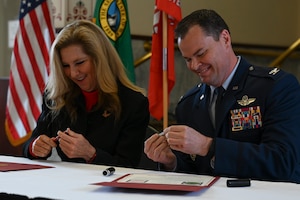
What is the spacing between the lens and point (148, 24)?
13.9ft

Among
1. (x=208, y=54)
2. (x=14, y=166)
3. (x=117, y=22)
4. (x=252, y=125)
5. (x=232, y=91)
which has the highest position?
(x=117, y=22)

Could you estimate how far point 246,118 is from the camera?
190 centimetres

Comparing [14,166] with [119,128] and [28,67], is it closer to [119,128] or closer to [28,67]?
[119,128]

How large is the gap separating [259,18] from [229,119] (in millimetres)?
2973

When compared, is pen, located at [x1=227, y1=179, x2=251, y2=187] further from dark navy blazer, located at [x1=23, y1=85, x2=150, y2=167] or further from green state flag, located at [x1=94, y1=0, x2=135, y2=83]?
green state flag, located at [x1=94, y1=0, x2=135, y2=83]

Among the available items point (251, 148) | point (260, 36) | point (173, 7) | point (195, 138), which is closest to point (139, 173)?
point (195, 138)

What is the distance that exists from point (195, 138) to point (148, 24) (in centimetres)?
263

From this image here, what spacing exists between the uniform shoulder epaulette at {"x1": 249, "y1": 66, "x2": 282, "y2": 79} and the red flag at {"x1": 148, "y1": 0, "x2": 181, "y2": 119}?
1.44 metres

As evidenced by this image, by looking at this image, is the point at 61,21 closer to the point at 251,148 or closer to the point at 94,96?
the point at 94,96

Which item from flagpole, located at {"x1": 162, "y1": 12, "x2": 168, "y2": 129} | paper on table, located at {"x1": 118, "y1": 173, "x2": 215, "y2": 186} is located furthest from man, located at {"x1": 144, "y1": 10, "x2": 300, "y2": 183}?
flagpole, located at {"x1": 162, "y1": 12, "x2": 168, "y2": 129}

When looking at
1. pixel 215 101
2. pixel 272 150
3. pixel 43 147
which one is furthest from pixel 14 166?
pixel 272 150

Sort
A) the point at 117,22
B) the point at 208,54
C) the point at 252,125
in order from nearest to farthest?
the point at 252,125 < the point at 208,54 < the point at 117,22

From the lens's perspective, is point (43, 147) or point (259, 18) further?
point (259, 18)

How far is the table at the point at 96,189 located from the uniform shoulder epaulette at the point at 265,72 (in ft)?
1.61
